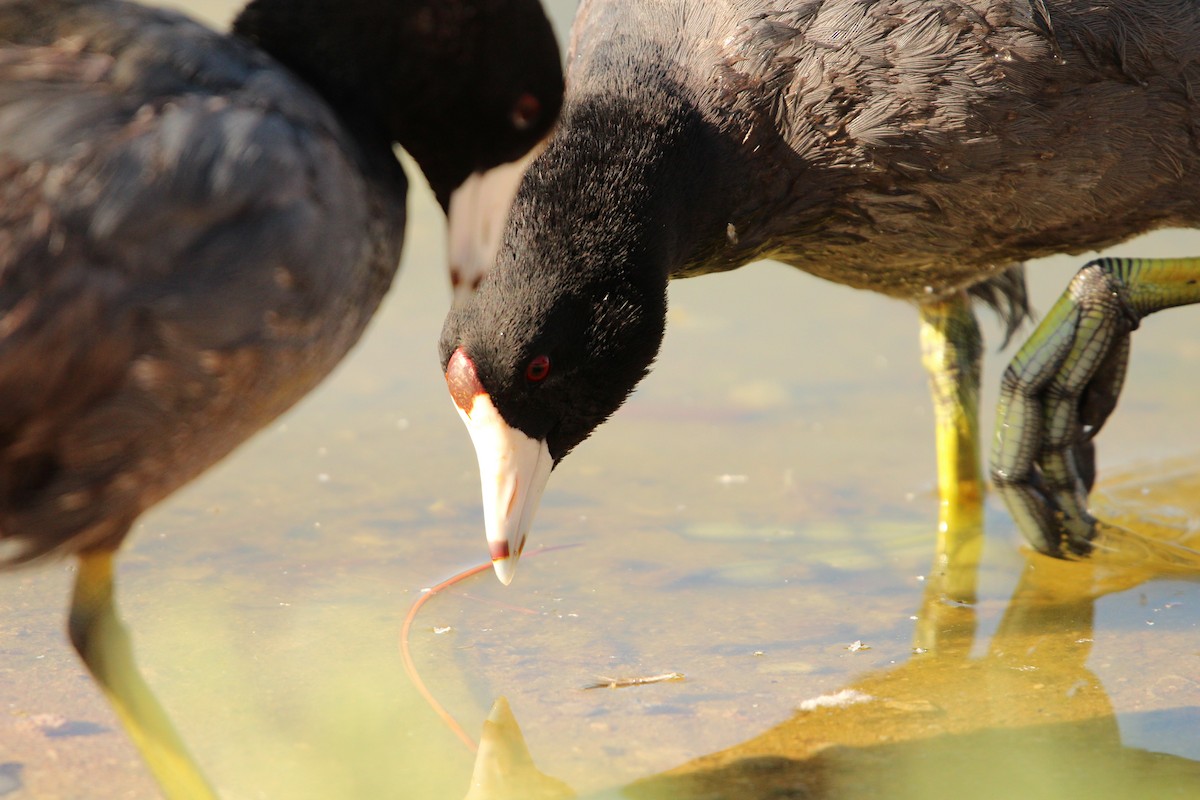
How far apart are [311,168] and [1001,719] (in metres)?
1.52

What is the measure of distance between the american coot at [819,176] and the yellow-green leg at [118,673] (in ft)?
2.35

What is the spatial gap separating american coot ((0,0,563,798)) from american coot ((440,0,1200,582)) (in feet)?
1.50

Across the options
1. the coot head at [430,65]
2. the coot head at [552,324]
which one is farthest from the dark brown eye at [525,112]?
the coot head at [552,324]

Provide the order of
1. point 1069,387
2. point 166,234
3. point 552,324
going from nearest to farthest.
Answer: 1. point 166,234
2. point 552,324
3. point 1069,387

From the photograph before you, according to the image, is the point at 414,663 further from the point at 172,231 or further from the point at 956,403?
the point at 956,403

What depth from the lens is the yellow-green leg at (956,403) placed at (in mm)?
3744

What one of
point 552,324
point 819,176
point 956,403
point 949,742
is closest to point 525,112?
point 552,324

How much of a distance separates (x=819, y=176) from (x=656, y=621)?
973mm

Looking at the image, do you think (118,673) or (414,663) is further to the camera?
(414,663)

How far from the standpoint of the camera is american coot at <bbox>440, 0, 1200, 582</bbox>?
284cm

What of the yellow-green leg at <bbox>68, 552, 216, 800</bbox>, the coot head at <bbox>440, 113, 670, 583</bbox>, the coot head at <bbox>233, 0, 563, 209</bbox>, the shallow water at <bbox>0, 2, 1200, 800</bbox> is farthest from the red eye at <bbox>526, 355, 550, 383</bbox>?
the yellow-green leg at <bbox>68, 552, 216, 800</bbox>

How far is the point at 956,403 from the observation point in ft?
12.6

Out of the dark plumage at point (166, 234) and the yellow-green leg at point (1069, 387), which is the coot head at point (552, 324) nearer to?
the dark plumage at point (166, 234)

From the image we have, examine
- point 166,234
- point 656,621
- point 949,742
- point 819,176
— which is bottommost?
point 656,621
